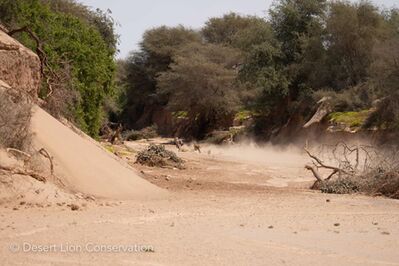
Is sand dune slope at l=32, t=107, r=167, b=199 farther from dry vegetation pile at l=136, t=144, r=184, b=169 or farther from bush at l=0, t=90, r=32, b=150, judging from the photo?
dry vegetation pile at l=136, t=144, r=184, b=169

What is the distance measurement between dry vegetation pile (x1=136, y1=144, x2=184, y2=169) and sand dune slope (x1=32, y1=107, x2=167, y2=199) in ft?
24.9

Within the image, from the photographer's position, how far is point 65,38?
70.8 ft

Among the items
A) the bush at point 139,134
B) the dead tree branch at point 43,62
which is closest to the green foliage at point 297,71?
the bush at point 139,134

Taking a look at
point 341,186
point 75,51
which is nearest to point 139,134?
point 75,51

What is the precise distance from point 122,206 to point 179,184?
5.60 meters

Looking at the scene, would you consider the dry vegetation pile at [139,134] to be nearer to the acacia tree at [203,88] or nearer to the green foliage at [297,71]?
the green foliage at [297,71]

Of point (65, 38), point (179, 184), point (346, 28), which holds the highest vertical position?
point (346, 28)

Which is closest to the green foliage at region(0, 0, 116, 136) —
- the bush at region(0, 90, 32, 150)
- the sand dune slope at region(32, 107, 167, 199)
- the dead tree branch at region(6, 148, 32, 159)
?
the sand dune slope at region(32, 107, 167, 199)

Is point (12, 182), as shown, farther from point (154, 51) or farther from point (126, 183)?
point (154, 51)

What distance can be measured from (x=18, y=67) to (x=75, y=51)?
8153 millimetres

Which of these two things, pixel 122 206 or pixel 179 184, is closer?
pixel 122 206

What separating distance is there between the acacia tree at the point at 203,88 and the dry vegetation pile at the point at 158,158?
20.4 m

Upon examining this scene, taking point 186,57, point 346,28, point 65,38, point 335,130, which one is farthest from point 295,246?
point 186,57

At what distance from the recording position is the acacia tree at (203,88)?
4231 cm
